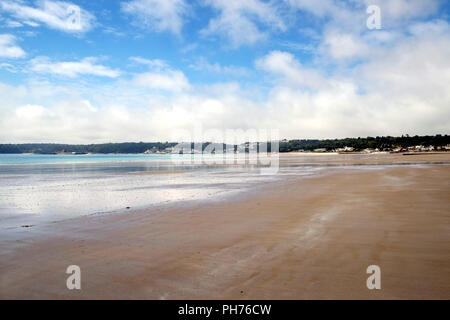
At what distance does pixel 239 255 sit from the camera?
6.53 meters

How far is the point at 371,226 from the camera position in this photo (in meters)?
8.66

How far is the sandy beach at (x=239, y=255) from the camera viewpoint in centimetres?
486

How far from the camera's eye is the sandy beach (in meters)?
4.86

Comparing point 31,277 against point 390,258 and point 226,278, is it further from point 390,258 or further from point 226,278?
point 390,258

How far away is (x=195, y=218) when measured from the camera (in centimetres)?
1063

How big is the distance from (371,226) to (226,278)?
5.28 meters

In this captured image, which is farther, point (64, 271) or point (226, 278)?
point (64, 271)
